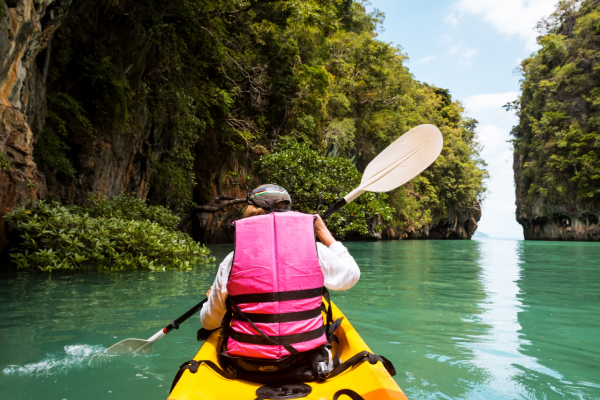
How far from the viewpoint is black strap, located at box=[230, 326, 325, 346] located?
183 cm

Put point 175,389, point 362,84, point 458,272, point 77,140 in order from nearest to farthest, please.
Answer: point 175,389
point 458,272
point 77,140
point 362,84

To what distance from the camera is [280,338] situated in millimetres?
1836

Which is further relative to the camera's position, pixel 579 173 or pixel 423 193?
pixel 423 193

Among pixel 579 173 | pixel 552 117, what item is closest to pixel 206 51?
pixel 579 173

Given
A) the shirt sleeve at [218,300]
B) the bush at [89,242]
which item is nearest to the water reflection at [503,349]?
→ the shirt sleeve at [218,300]


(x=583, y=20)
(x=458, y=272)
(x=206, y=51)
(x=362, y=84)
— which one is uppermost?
(x=583, y=20)

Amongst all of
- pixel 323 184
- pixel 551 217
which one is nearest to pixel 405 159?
pixel 323 184

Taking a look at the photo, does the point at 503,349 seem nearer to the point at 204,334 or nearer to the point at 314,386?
the point at 314,386

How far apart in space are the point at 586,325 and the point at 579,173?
32363mm

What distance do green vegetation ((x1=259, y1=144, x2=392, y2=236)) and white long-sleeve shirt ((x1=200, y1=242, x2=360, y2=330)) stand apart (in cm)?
1063

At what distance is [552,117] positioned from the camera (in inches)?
1320

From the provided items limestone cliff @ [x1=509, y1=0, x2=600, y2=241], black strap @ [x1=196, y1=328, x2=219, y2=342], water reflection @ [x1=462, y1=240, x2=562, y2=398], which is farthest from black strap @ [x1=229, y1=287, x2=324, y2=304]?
limestone cliff @ [x1=509, y1=0, x2=600, y2=241]

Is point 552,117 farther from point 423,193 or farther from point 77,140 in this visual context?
point 77,140

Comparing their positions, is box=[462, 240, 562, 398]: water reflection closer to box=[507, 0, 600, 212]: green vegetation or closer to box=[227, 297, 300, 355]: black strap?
box=[227, 297, 300, 355]: black strap
